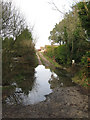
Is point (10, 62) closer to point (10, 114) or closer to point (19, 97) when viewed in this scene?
point (19, 97)

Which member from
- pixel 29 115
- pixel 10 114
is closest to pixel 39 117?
pixel 29 115

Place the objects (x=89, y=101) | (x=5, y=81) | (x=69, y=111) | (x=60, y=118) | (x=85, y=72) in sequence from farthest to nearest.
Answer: (x=85, y=72)
(x=5, y=81)
(x=89, y=101)
(x=69, y=111)
(x=60, y=118)

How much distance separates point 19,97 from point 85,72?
5139 millimetres

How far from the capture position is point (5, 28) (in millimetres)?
9016

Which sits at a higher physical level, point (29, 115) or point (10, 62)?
point (10, 62)

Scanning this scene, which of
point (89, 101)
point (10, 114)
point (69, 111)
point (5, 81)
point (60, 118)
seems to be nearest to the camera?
point (60, 118)

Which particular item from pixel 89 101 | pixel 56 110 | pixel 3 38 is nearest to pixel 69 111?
pixel 56 110

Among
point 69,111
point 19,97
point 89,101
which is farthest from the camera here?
point 19,97

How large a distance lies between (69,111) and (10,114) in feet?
7.23

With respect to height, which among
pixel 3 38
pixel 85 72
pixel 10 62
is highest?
pixel 3 38

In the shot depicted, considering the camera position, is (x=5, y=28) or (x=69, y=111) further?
(x=5, y=28)

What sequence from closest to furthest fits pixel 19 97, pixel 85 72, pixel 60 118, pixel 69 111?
pixel 60 118 → pixel 69 111 → pixel 19 97 → pixel 85 72

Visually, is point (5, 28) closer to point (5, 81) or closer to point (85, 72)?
point (5, 81)

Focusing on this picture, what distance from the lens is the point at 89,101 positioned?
659cm
